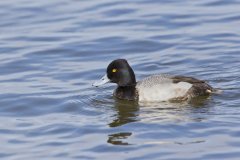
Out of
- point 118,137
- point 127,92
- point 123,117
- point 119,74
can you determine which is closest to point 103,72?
point 119,74

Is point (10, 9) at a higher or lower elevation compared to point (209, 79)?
higher

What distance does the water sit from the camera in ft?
36.5

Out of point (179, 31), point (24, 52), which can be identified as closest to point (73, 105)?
point (24, 52)

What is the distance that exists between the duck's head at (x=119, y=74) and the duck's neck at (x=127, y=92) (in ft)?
0.35

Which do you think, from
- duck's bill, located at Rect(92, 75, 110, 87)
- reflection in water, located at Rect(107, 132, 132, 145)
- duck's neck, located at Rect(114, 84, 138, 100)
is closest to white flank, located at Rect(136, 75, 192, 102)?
duck's neck, located at Rect(114, 84, 138, 100)

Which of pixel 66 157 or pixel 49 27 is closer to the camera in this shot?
pixel 66 157

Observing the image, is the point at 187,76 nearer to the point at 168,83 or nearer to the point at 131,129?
the point at 168,83

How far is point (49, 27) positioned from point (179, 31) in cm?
299

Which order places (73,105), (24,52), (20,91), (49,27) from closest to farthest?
(73,105)
(20,91)
(24,52)
(49,27)

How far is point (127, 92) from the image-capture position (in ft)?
45.5

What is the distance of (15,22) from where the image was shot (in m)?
19.0

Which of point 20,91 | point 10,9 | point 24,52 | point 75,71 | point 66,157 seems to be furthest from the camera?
point 10,9

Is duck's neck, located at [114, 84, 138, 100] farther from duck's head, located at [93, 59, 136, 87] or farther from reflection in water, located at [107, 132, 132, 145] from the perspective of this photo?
reflection in water, located at [107, 132, 132, 145]

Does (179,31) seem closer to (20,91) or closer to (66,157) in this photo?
(20,91)
